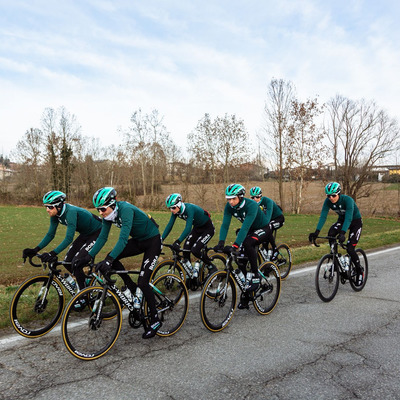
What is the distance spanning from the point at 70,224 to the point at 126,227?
129cm

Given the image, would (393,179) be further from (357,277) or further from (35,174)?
(35,174)

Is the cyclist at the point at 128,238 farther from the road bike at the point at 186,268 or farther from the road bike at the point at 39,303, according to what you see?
the road bike at the point at 186,268

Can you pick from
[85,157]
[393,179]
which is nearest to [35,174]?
[85,157]

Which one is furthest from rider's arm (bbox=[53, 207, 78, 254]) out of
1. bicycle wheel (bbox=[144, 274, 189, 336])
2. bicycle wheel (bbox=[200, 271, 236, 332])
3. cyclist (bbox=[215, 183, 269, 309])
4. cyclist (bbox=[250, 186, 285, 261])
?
cyclist (bbox=[250, 186, 285, 261])

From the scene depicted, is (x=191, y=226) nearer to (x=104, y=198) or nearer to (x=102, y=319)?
(x=104, y=198)

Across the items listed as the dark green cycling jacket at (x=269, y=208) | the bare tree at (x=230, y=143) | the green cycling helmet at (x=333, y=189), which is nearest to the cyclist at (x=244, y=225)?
the green cycling helmet at (x=333, y=189)

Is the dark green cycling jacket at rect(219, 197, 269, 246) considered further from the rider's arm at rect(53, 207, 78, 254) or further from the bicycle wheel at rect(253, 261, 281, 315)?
the rider's arm at rect(53, 207, 78, 254)

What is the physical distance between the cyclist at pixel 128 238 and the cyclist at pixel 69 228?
62 centimetres

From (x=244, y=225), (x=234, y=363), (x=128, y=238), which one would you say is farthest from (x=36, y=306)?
(x=244, y=225)

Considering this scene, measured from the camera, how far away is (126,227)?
4.57 meters

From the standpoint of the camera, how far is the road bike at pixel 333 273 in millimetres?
6600

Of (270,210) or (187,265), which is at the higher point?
(270,210)

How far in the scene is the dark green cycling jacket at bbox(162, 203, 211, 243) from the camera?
6.96 meters

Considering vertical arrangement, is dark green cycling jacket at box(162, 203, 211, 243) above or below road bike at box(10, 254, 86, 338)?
above
